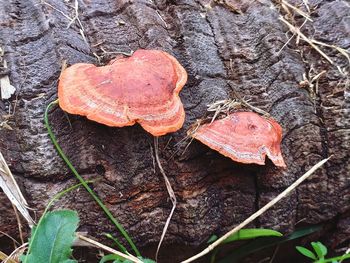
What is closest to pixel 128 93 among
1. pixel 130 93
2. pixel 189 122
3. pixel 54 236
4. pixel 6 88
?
pixel 130 93

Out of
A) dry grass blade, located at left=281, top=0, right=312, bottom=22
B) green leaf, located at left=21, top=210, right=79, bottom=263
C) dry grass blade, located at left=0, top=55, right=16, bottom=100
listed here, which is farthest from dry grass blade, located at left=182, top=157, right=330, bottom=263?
dry grass blade, located at left=0, top=55, right=16, bottom=100

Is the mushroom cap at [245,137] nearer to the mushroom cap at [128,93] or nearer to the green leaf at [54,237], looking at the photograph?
the mushroom cap at [128,93]

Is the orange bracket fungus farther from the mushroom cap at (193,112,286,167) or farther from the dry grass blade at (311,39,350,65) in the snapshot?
the dry grass blade at (311,39,350,65)

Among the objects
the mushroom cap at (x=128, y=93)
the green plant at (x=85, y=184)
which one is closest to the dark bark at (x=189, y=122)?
the green plant at (x=85, y=184)

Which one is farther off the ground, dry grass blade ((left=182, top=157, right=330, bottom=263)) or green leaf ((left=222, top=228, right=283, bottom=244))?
dry grass blade ((left=182, top=157, right=330, bottom=263))

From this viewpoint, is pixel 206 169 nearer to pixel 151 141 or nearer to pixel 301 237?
pixel 151 141

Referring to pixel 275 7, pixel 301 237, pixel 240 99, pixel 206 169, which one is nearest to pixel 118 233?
pixel 206 169
